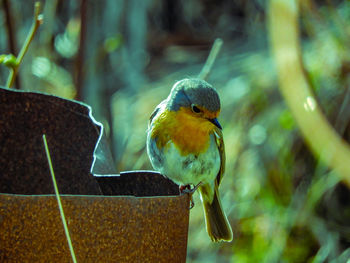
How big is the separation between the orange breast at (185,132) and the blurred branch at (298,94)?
1.05 meters

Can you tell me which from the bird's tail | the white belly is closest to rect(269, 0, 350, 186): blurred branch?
the bird's tail

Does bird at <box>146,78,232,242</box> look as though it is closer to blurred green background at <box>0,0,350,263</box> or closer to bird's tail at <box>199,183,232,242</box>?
bird's tail at <box>199,183,232,242</box>

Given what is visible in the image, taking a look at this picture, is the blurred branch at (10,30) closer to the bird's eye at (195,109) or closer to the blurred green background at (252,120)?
the blurred green background at (252,120)

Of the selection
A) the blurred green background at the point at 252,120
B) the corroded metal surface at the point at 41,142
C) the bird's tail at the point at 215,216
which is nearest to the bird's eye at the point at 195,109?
the bird's tail at the point at 215,216

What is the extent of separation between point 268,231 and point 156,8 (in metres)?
2.83

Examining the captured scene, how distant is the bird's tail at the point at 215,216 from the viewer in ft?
7.89

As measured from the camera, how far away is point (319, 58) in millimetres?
3900

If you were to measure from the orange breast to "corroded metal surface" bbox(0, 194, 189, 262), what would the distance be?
0.87m

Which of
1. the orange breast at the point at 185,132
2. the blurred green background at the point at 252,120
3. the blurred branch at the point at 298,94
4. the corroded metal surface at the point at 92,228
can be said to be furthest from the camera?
the blurred green background at the point at 252,120

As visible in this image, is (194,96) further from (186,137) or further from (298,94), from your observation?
(298,94)

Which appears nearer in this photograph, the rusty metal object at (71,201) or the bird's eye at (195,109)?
the rusty metal object at (71,201)

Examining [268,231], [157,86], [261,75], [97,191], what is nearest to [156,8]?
[157,86]

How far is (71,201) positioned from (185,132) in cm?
110

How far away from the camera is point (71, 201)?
1183mm
